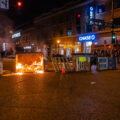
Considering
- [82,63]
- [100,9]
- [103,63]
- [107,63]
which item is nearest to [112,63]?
[107,63]

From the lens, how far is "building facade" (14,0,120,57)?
94.2 feet

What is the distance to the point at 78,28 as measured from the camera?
35906 millimetres

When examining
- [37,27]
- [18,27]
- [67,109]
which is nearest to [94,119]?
[67,109]

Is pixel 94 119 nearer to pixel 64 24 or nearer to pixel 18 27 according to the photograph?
pixel 64 24

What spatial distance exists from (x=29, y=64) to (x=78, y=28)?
66.8 feet

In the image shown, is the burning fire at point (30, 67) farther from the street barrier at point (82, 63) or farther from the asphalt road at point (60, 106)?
the asphalt road at point (60, 106)

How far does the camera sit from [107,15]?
30031mm

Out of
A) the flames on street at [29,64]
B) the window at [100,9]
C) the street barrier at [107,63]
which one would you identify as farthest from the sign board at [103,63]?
the window at [100,9]

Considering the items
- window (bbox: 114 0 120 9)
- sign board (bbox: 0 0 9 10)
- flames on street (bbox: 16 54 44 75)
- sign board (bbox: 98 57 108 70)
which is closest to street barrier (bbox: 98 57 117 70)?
sign board (bbox: 98 57 108 70)

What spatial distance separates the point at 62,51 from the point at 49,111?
114 feet

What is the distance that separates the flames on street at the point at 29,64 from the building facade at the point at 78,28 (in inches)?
388

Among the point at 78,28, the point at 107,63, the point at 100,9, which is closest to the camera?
the point at 107,63

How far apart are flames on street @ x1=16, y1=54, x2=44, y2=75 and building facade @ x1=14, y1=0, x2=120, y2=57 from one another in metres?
9.85

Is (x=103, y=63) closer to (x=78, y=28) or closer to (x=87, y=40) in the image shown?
(x=87, y=40)
